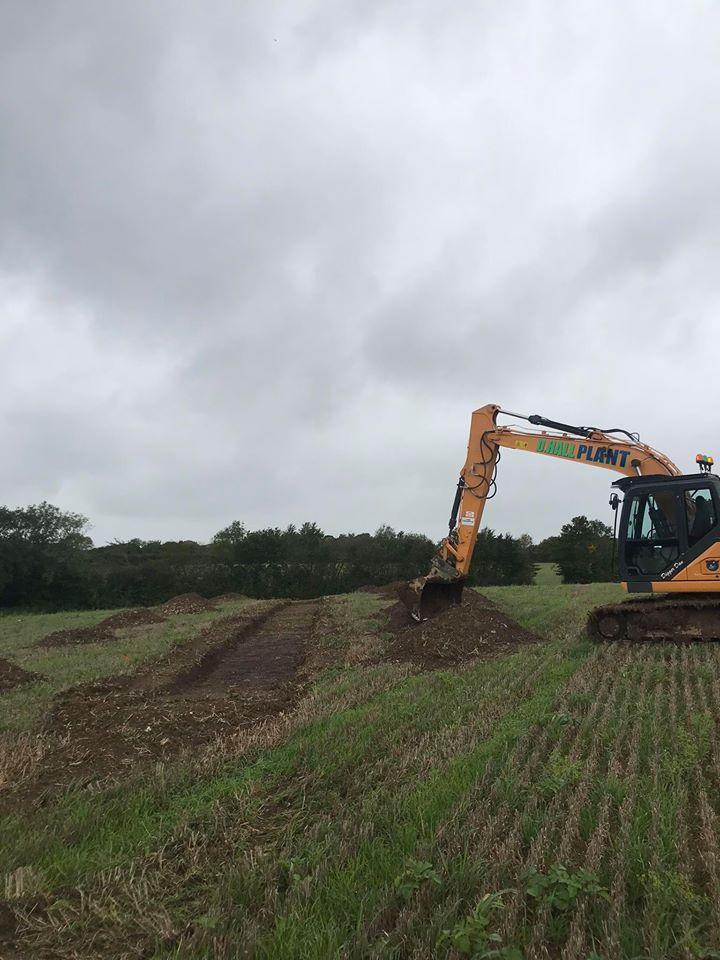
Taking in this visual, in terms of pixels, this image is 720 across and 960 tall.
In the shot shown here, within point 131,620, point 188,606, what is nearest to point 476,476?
point 131,620

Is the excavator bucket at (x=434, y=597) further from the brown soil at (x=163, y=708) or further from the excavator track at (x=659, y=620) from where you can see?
the excavator track at (x=659, y=620)

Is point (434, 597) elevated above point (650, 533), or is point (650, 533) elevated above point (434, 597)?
point (650, 533)

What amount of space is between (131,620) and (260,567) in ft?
73.5

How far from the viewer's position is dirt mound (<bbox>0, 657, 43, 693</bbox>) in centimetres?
1012

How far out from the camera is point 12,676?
10609mm

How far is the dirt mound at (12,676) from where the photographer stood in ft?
33.2

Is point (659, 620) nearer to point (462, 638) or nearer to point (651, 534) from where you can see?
point (651, 534)

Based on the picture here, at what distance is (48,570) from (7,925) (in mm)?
48579

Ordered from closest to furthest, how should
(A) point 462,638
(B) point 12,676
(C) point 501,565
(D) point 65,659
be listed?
(B) point 12,676 < (A) point 462,638 < (D) point 65,659 < (C) point 501,565

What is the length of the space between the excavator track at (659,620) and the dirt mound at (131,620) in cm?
1636

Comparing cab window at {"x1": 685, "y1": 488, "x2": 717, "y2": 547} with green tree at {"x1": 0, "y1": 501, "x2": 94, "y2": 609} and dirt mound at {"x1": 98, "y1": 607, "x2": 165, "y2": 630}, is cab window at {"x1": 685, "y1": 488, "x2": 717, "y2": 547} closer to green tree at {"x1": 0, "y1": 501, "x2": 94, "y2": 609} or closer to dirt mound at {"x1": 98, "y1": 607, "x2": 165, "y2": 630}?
dirt mound at {"x1": 98, "y1": 607, "x2": 165, "y2": 630}

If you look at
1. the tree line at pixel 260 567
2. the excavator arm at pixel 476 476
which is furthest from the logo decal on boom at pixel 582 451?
the tree line at pixel 260 567

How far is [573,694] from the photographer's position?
717 centimetres

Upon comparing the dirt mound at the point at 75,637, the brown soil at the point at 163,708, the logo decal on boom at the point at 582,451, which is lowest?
the dirt mound at the point at 75,637
